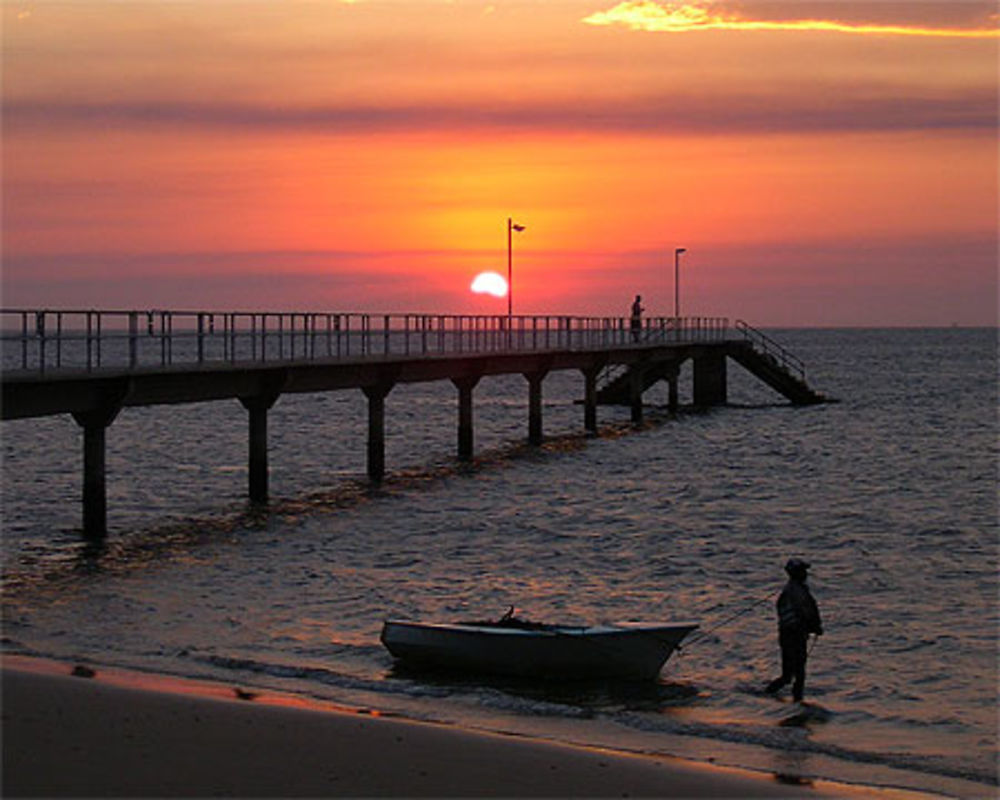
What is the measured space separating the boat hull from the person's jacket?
1564 millimetres

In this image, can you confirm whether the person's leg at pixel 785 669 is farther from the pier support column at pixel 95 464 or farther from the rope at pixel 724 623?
the pier support column at pixel 95 464

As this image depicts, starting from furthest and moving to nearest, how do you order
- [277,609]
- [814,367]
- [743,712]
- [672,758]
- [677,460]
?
[814,367], [677,460], [277,609], [743,712], [672,758]

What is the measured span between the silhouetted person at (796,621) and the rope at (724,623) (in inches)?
61.6

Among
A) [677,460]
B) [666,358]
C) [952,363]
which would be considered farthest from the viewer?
[952,363]

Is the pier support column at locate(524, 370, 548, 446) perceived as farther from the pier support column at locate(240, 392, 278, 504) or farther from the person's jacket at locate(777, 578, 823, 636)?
the person's jacket at locate(777, 578, 823, 636)

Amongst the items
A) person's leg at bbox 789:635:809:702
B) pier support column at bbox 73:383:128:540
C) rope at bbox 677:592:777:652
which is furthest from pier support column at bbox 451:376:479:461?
person's leg at bbox 789:635:809:702

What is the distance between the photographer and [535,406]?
60.8 metres

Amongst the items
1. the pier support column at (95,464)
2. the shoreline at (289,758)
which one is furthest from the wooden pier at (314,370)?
the shoreline at (289,758)

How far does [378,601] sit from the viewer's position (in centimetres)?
2642

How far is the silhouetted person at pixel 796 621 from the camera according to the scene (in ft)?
62.8

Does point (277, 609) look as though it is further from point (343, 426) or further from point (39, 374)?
point (343, 426)

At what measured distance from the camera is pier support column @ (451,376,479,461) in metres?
53.2

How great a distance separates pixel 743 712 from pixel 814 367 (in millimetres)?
167914

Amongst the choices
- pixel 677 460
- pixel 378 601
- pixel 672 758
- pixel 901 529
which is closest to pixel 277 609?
pixel 378 601
